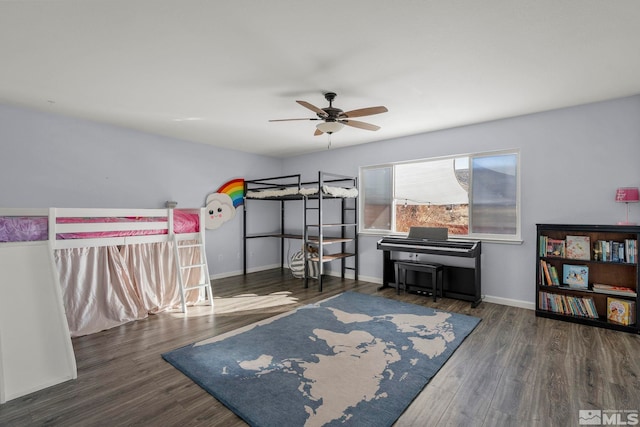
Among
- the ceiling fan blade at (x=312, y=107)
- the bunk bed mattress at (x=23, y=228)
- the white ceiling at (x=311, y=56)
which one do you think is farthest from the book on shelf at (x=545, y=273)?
the bunk bed mattress at (x=23, y=228)

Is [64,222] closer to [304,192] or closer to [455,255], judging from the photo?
[304,192]

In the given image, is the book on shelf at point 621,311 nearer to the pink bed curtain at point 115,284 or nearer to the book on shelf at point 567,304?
the book on shelf at point 567,304

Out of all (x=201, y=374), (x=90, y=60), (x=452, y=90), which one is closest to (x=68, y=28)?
(x=90, y=60)

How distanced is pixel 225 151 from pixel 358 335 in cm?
431

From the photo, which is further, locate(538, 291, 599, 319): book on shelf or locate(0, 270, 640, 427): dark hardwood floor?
locate(538, 291, 599, 319): book on shelf

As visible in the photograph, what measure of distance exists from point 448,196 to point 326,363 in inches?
132

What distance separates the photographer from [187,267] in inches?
152

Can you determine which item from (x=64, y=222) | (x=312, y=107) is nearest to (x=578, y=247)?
(x=312, y=107)

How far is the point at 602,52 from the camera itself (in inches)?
92.3

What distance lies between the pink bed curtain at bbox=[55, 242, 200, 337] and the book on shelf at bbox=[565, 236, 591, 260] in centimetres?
476

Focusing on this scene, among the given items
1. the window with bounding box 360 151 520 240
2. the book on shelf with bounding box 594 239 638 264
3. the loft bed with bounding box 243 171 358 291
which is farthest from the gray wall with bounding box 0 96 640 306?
the loft bed with bounding box 243 171 358 291

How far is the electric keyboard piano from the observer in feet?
13.1

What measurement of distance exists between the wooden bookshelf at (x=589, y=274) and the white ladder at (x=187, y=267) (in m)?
4.25

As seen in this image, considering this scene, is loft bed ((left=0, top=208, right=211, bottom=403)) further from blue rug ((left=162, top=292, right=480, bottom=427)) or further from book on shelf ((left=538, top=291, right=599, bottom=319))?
book on shelf ((left=538, top=291, right=599, bottom=319))
